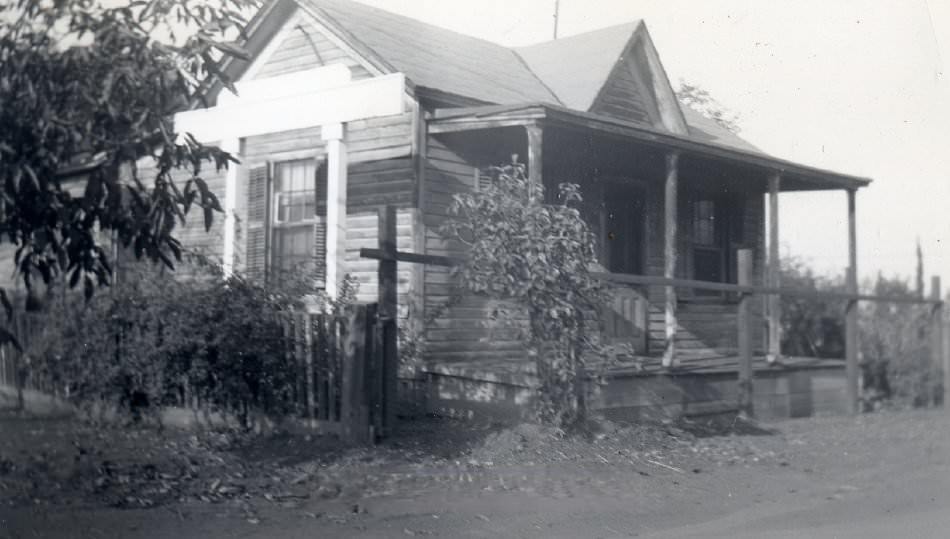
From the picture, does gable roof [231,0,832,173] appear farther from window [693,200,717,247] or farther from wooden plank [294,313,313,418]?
wooden plank [294,313,313,418]

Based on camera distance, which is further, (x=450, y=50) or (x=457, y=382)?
(x=450, y=50)

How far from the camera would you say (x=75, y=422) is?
10109 millimetres

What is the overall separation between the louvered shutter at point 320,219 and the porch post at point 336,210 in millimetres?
186

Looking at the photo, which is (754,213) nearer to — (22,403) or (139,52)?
(22,403)

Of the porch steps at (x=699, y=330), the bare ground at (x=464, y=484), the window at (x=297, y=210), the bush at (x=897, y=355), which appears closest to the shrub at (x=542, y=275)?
the bare ground at (x=464, y=484)

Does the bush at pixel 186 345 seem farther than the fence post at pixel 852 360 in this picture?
No

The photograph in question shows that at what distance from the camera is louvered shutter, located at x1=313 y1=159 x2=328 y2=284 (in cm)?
1220

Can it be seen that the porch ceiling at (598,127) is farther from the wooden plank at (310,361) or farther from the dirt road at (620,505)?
the dirt road at (620,505)

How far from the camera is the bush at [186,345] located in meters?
9.15

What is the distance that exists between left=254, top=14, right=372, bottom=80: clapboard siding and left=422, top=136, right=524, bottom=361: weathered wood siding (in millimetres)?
1685

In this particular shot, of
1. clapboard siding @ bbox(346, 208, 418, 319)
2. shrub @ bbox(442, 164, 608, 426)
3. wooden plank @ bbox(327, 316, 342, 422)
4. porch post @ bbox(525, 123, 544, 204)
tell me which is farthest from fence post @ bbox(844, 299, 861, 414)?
wooden plank @ bbox(327, 316, 342, 422)

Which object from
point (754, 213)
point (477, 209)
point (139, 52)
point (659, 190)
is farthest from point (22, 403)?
point (754, 213)

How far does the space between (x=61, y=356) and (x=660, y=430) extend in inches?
257

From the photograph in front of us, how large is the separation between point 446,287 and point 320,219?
1917 mm
